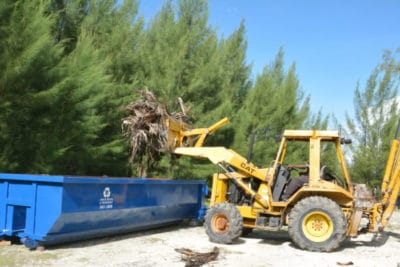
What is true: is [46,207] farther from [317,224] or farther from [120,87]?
[120,87]

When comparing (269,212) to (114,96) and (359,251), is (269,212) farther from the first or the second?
(114,96)

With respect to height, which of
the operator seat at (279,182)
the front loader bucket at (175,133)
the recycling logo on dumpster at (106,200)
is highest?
the front loader bucket at (175,133)

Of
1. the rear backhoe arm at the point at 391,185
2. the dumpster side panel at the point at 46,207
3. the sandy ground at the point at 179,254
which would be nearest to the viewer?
the sandy ground at the point at 179,254

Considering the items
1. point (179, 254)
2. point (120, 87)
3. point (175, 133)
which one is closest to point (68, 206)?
point (179, 254)

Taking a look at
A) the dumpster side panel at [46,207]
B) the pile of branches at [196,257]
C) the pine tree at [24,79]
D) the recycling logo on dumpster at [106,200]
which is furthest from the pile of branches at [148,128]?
the dumpster side panel at [46,207]

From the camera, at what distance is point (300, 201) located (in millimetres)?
9531

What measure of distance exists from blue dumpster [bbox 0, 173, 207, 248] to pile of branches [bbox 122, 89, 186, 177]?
1277mm

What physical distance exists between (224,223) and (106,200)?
2632mm

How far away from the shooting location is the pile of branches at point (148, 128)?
1088cm

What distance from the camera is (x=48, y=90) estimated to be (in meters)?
12.0

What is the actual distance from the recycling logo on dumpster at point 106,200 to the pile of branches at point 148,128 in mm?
2270

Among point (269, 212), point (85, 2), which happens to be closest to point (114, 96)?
point (85, 2)

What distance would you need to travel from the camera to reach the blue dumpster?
7.71 m

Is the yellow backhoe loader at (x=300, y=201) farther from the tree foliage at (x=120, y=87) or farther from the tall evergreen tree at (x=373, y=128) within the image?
the tall evergreen tree at (x=373, y=128)
